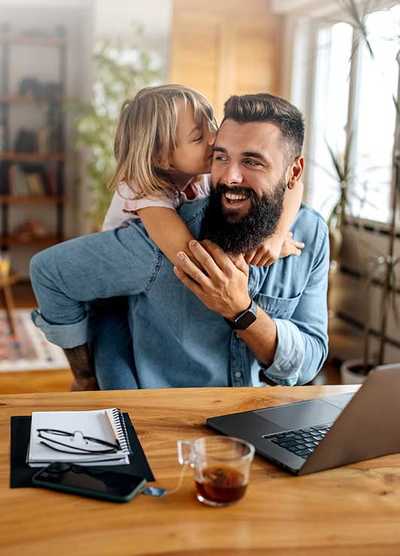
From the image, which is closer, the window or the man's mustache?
the man's mustache

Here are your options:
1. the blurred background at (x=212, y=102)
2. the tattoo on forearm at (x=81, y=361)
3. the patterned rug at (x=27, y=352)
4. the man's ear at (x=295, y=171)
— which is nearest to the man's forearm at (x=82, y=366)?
the tattoo on forearm at (x=81, y=361)

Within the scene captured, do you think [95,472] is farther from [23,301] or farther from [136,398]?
[23,301]

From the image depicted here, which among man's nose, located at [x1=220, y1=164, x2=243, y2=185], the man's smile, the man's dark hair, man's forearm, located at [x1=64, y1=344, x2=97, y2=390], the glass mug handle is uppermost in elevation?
the man's dark hair

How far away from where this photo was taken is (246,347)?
186 cm

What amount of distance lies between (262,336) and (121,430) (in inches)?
18.2

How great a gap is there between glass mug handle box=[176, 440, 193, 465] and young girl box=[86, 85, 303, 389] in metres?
0.59

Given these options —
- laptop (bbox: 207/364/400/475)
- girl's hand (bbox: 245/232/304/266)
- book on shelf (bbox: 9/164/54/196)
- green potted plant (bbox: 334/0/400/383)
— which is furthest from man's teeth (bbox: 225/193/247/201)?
book on shelf (bbox: 9/164/54/196)

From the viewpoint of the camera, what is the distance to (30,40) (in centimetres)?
679

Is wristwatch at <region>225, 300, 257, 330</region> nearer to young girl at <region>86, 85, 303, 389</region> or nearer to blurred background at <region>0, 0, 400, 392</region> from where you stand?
young girl at <region>86, 85, 303, 389</region>

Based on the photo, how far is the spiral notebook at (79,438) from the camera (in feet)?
4.11

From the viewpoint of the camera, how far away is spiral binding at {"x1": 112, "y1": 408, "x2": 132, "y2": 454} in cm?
130

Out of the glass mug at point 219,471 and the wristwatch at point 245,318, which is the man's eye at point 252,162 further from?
the glass mug at point 219,471

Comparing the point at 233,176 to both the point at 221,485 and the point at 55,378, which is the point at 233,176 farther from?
the point at 55,378

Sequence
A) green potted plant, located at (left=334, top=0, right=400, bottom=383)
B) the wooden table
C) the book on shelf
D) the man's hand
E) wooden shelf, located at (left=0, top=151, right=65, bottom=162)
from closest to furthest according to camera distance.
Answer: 1. the wooden table
2. the man's hand
3. green potted plant, located at (left=334, top=0, right=400, bottom=383)
4. wooden shelf, located at (left=0, top=151, right=65, bottom=162)
5. the book on shelf
